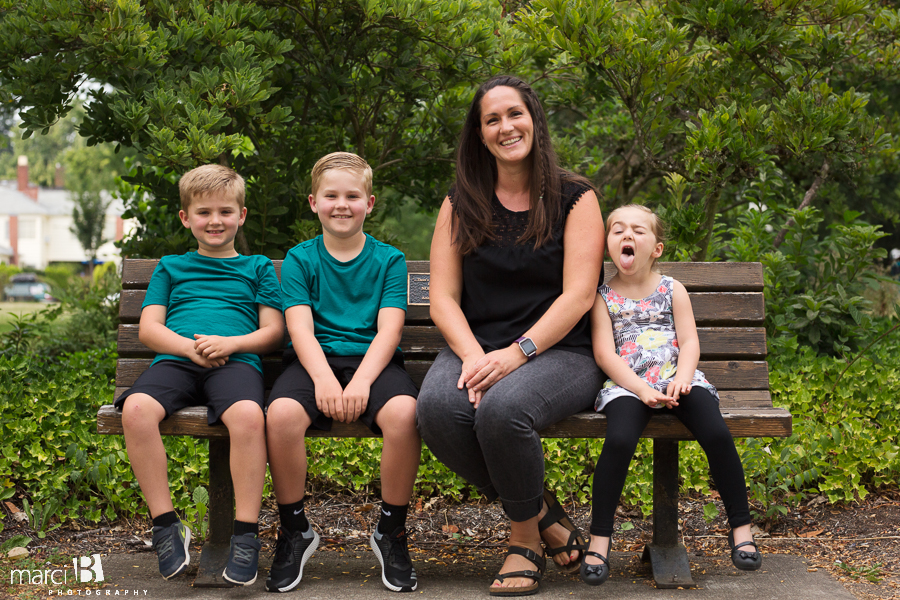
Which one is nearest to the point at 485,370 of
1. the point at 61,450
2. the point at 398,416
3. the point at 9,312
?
the point at 398,416

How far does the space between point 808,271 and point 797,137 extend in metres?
1.68

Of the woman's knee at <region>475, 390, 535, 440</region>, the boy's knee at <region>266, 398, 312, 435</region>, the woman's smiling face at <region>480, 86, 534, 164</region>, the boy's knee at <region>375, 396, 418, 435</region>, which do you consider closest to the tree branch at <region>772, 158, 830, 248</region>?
the woman's smiling face at <region>480, 86, 534, 164</region>

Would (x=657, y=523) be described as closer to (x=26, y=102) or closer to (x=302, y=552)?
(x=302, y=552)

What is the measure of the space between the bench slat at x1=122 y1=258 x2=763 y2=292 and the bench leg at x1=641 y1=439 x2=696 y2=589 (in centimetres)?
67

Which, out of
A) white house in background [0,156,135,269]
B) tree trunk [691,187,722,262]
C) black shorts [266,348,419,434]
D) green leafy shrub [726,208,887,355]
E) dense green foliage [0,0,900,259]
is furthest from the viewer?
white house in background [0,156,135,269]

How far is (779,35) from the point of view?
3730mm

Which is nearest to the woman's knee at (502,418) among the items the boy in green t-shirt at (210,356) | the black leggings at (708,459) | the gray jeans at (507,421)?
the gray jeans at (507,421)

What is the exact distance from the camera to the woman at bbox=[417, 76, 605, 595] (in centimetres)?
242

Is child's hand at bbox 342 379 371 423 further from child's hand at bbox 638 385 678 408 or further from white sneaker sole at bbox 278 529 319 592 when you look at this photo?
child's hand at bbox 638 385 678 408

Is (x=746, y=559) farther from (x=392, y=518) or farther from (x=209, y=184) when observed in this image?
(x=209, y=184)

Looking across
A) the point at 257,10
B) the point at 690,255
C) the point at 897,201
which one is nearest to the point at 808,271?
the point at 690,255

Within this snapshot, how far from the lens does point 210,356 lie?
8.70ft

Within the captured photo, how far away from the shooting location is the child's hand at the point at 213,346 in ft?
8.67

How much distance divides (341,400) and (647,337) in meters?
1.07
